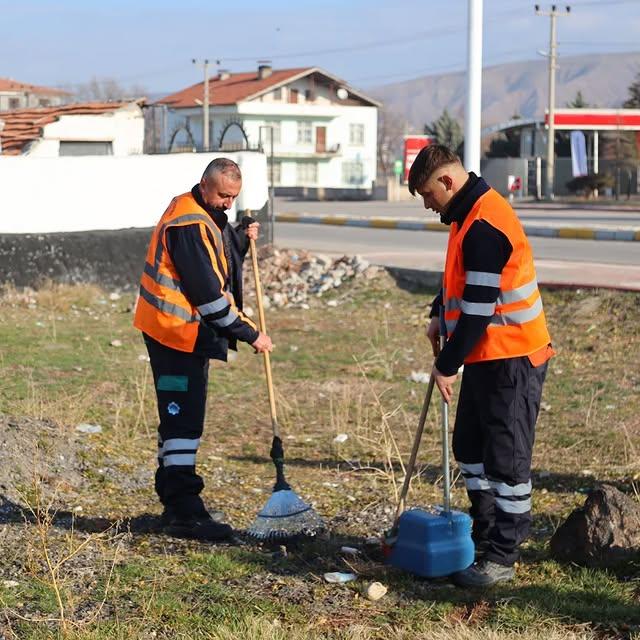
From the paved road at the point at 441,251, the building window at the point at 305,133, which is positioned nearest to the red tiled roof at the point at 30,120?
the paved road at the point at 441,251

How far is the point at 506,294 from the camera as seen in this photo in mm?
4668

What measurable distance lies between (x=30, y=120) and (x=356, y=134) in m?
49.8

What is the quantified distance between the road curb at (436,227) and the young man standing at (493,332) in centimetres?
1801

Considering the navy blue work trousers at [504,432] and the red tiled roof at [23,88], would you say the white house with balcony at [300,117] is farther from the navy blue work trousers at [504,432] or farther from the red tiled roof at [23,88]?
the navy blue work trousers at [504,432]

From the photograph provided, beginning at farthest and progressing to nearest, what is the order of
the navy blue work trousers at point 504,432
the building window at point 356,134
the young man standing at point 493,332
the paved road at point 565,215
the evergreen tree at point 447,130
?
the building window at point 356,134 < the evergreen tree at point 447,130 < the paved road at point 565,215 < the navy blue work trousers at point 504,432 < the young man standing at point 493,332

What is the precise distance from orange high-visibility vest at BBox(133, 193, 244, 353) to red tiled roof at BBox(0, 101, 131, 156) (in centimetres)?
1922

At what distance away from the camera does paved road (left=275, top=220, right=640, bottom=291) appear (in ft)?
46.2

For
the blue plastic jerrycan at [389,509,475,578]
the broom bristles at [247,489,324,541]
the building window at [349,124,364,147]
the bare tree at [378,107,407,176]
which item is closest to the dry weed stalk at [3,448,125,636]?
the broom bristles at [247,489,324,541]

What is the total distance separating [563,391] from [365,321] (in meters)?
3.79

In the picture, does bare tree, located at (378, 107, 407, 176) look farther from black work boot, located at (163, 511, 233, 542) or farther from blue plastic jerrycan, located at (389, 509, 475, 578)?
blue plastic jerrycan, located at (389, 509, 475, 578)

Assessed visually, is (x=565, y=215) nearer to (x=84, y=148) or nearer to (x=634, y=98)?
(x=84, y=148)

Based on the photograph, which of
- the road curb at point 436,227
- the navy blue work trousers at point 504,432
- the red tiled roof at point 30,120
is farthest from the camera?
the red tiled roof at point 30,120

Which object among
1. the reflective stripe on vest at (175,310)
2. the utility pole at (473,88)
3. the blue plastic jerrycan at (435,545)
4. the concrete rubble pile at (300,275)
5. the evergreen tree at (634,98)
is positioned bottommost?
the blue plastic jerrycan at (435,545)

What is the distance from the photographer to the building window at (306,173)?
74.1 metres
